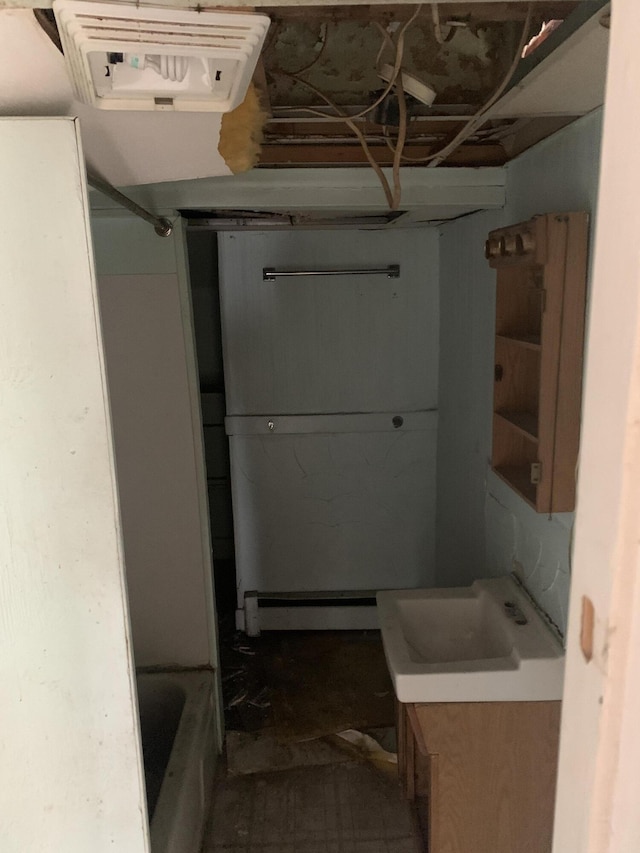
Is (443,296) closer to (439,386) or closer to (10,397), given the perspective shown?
(439,386)

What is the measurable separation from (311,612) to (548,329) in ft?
6.98

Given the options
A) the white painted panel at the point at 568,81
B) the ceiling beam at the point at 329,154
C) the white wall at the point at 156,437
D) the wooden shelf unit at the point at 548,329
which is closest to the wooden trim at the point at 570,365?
the wooden shelf unit at the point at 548,329

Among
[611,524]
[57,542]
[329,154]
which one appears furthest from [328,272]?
[611,524]

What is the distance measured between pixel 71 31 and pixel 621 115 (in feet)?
1.99

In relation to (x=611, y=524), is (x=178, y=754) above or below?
below

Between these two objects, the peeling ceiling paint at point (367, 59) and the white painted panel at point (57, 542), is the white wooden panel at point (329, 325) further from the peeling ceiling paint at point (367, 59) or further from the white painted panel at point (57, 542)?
the white painted panel at point (57, 542)

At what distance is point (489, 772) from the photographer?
164cm

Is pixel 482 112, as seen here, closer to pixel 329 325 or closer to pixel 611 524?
pixel 611 524

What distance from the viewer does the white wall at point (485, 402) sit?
1.47 metres

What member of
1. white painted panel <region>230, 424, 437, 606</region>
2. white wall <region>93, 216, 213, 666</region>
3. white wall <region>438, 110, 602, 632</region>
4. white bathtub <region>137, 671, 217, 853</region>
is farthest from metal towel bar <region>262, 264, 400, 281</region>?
white bathtub <region>137, 671, 217, 853</region>

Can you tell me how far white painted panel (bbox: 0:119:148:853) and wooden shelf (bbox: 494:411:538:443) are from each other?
0.96 meters

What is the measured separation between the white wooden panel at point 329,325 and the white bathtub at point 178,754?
4.06 ft

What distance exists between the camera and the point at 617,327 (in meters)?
0.47

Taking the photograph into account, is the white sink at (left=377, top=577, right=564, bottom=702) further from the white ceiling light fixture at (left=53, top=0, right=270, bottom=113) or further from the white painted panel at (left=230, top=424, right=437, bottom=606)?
the white ceiling light fixture at (left=53, top=0, right=270, bottom=113)
